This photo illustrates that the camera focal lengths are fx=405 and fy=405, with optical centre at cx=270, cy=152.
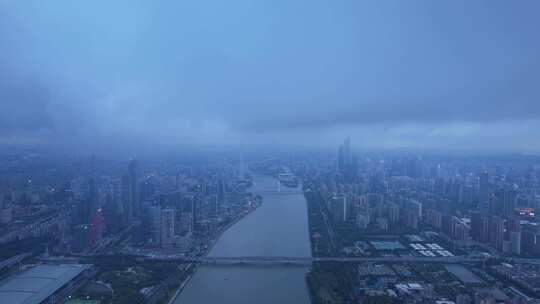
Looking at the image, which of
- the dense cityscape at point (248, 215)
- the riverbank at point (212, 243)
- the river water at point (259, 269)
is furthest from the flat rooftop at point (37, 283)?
the river water at point (259, 269)

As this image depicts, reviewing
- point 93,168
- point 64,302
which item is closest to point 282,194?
point 93,168

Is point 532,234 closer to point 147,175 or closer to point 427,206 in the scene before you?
point 427,206

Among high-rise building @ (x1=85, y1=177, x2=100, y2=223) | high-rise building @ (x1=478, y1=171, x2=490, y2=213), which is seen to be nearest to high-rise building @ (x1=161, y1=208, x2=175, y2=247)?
high-rise building @ (x1=85, y1=177, x2=100, y2=223)

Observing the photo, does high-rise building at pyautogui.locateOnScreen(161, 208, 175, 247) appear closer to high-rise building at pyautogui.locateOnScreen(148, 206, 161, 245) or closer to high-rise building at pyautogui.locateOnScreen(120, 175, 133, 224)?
high-rise building at pyautogui.locateOnScreen(148, 206, 161, 245)

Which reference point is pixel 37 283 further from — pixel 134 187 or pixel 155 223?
pixel 134 187

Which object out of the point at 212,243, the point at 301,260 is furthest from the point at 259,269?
the point at 212,243

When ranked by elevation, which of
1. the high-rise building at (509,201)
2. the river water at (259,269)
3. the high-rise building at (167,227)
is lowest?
the river water at (259,269)

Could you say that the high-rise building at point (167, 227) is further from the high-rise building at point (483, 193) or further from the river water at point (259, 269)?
the high-rise building at point (483, 193)
